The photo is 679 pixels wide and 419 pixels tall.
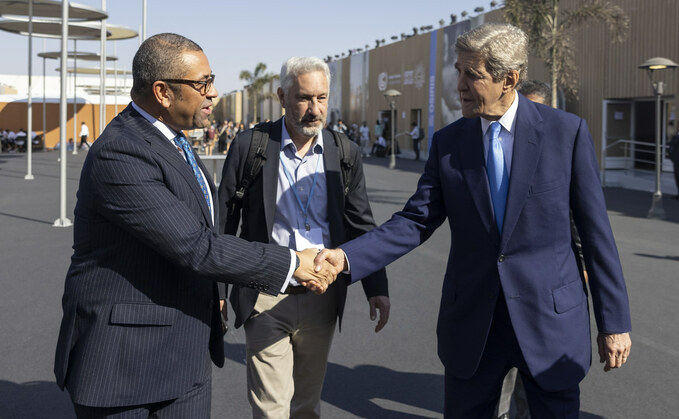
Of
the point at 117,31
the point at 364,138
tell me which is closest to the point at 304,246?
the point at 117,31

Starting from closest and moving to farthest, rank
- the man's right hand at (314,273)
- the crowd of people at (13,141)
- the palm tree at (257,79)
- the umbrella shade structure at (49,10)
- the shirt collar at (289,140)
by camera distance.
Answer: the man's right hand at (314,273) < the shirt collar at (289,140) < the umbrella shade structure at (49,10) < the crowd of people at (13,141) < the palm tree at (257,79)

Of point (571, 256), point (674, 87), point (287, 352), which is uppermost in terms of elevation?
point (674, 87)

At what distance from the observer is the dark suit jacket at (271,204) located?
331cm

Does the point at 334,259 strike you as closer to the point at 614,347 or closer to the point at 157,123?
the point at 157,123

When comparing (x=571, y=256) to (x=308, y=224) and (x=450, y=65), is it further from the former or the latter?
(x=450, y=65)

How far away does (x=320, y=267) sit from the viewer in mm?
3016

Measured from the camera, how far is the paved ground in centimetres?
438

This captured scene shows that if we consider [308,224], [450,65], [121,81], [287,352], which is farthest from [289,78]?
[121,81]

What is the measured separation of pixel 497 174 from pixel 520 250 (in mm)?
293

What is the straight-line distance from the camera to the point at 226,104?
99688 mm

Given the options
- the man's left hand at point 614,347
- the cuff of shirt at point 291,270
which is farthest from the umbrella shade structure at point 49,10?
the man's left hand at point 614,347

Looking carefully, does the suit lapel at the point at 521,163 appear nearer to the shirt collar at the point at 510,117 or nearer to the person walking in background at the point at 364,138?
the shirt collar at the point at 510,117

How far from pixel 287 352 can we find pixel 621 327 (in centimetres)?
140

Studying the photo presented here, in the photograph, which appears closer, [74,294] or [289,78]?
[74,294]
